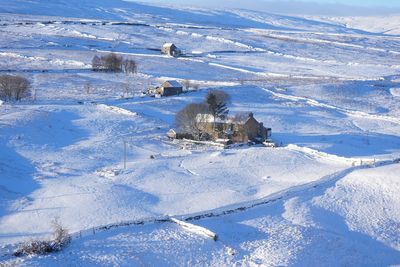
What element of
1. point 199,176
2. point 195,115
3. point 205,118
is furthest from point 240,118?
point 199,176

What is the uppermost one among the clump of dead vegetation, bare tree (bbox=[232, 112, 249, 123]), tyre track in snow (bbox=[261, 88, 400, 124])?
bare tree (bbox=[232, 112, 249, 123])

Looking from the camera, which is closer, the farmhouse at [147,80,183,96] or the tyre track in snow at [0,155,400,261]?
the tyre track in snow at [0,155,400,261]

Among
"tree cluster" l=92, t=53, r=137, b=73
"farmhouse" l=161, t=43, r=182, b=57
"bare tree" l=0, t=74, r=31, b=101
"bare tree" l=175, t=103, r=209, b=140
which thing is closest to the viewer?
"bare tree" l=175, t=103, r=209, b=140

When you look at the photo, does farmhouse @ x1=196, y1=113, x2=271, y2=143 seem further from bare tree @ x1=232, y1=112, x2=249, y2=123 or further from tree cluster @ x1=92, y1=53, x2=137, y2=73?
tree cluster @ x1=92, y1=53, x2=137, y2=73

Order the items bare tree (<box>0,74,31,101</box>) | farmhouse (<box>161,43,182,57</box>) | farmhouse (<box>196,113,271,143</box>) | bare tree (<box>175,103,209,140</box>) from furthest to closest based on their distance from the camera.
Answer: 1. farmhouse (<box>161,43,182,57</box>)
2. bare tree (<box>0,74,31,101</box>)
3. bare tree (<box>175,103,209,140</box>)
4. farmhouse (<box>196,113,271,143</box>)

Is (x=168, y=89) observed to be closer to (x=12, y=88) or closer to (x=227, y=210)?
(x=12, y=88)

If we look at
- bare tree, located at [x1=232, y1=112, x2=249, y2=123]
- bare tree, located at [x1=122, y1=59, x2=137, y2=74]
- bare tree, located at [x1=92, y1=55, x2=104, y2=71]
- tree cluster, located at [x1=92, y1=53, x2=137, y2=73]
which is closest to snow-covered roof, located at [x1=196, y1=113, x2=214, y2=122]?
bare tree, located at [x1=232, y1=112, x2=249, y2=123]

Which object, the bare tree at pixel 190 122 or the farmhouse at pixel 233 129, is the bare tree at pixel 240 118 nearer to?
the farmhouse at pixel 233 129

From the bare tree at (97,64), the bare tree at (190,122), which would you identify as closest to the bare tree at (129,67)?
the bare tree at (97,64)
